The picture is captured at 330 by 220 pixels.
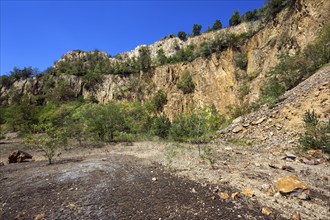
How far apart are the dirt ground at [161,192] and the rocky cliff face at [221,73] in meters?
16.2

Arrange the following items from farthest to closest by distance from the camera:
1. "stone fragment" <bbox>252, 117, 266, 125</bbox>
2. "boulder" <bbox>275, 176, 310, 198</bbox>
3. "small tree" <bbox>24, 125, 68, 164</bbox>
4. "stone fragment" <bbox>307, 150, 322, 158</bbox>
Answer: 1. "stone fragment" <bbox>252, 117, 266, 125</bbox>
2. "small tree" <bbox>24, 125, 68, 164</bbox>
3. "stone fragment" <bbox>307, 150, 322, 158</bbox>
4. "boulder" <bbox>275, 176, 310, 198</bbox>

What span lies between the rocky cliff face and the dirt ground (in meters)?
16.2

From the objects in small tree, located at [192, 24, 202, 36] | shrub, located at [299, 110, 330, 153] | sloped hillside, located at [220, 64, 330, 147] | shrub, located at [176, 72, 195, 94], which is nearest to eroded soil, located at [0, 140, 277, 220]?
shrub, located at [299, 110, 330, 153]

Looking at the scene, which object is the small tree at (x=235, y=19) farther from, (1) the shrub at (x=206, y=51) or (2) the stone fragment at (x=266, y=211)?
(2) the stone fragment at (x=266, y=211)

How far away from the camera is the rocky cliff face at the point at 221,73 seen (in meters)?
17.9

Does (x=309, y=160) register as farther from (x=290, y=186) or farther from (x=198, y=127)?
(x=198, y=127)

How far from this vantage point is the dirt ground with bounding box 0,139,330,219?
3672 mm

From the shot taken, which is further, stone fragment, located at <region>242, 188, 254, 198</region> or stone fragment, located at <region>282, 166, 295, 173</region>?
stone fragment, located at <region>282, 166, 295, 173</region>

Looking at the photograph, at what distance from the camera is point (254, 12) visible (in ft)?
124

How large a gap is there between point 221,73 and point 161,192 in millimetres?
25244

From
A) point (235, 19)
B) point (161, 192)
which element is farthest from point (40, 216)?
point (235, 19)

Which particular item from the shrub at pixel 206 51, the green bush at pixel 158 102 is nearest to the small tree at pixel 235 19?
the shrub at pixel 206 51

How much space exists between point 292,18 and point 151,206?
23.1 m

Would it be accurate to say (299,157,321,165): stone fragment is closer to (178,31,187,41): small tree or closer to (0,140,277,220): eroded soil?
(0,140,277,220): eroded soil
